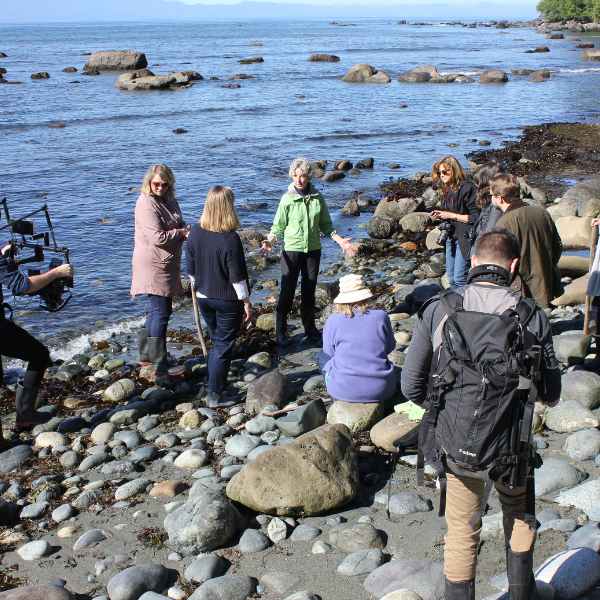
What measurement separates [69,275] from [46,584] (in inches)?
115

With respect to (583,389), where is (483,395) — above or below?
above

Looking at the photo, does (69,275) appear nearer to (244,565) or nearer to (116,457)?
(116,457)

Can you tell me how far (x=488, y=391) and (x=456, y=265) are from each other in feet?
16.6

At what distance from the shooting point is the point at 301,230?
7094mm

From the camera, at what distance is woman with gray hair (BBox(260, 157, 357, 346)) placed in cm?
700

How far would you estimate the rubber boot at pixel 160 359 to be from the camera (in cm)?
675

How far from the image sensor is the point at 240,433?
5.63 metres

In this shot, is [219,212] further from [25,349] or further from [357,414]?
[357,414]

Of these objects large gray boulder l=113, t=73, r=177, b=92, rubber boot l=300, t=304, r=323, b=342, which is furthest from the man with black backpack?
large gray boulder l=113, t=73, r=177, b=92

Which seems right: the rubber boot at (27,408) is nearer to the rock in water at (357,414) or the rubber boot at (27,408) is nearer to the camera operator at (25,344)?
the camera operator at (25,344)

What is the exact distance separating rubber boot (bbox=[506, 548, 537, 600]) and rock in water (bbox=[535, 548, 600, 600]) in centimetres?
28

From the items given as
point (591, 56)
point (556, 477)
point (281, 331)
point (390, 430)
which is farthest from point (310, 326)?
point (591, 56)

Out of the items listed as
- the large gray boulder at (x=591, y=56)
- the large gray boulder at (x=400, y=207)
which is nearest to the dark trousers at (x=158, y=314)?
the large gray boulder at (x=400, y=207)

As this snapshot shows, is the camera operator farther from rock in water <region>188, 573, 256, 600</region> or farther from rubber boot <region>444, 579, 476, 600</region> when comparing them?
rubber boot <region>444, 579, 476, 600</region>
